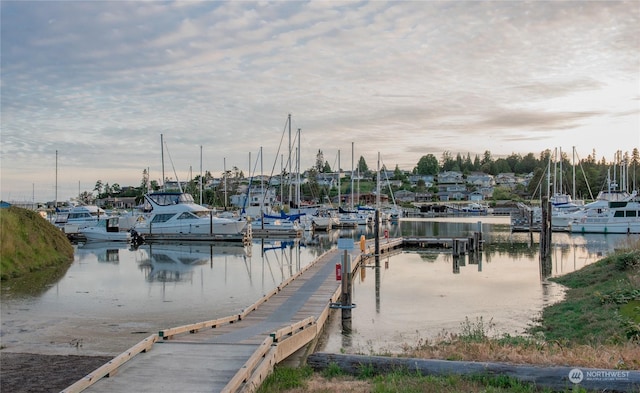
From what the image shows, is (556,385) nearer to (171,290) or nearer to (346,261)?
(346,261)

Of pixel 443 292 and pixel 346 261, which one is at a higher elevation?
pixel 346 261

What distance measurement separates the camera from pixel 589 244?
4519cm

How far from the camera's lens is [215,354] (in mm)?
10820

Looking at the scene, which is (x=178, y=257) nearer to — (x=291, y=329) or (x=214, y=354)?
(x=291, y=329)

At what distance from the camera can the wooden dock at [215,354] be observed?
29.9ft

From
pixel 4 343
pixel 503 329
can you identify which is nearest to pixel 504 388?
pixel 503 329

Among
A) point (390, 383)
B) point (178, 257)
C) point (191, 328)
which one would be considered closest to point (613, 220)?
point (178, 257)

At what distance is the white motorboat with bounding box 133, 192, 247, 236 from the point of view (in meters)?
52.8

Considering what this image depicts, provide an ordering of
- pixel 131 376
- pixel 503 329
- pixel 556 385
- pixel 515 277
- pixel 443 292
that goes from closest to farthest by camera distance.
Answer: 1. pixel 556 385
2. pixel 131 376
3. pixel 503 329
4. pixel 443 292
5. pixel 515 277

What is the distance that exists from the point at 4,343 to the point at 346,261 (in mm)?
9645

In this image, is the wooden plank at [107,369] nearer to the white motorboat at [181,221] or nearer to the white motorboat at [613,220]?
the white motorboat at [181,221]

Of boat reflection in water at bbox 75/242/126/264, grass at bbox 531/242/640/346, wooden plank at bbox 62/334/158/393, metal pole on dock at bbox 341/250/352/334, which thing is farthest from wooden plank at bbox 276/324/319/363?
boat reflection in water at bbox 75/242/126/264

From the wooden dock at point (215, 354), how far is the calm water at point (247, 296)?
1.62 meters

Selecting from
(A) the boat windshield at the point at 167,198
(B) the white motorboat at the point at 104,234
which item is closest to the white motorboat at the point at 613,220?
(A) the boat windshield at the point at 167,198
